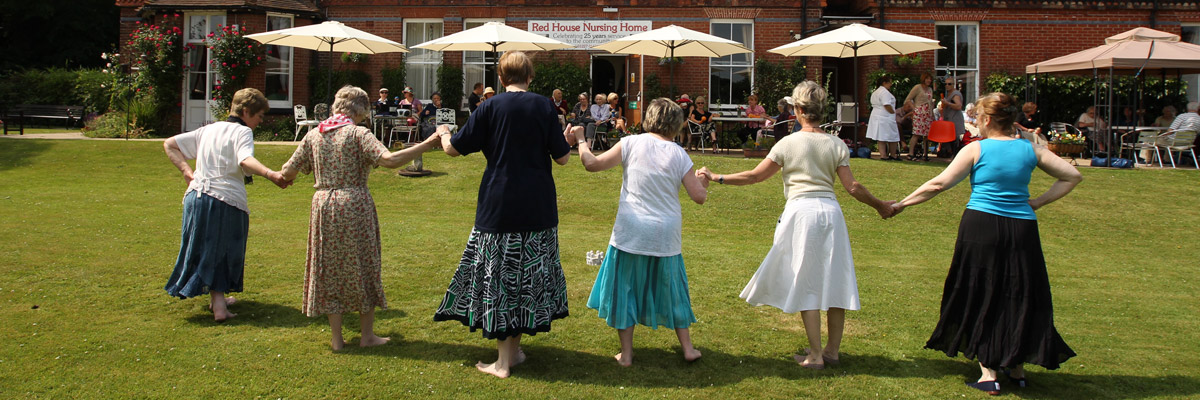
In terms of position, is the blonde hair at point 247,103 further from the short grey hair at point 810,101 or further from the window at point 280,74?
the window at point 280,74

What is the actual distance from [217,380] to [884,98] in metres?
12.9

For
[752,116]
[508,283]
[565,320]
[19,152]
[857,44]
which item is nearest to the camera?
[508,283]

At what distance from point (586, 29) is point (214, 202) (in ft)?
47.2

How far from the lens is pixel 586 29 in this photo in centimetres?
1894

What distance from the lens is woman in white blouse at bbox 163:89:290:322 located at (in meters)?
5.19

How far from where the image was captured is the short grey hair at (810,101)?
4461 millimetres

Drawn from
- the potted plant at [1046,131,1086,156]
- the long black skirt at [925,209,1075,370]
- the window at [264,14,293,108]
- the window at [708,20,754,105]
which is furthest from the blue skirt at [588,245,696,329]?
the window at [264,14,293,108]

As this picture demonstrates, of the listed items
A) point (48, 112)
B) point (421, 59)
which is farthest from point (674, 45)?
point (48, 112)

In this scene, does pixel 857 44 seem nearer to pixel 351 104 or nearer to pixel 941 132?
pixel 941 132

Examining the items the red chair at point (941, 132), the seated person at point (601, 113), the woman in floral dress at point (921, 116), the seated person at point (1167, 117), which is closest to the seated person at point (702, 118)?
the seated person at point (601, 113)

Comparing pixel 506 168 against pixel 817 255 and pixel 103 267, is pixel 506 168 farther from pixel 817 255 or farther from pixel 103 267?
pixel 103 267

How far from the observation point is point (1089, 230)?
9.67 m

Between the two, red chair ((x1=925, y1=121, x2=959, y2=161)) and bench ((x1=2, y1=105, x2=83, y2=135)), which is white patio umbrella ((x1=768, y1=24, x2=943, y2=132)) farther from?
bench ((x1=2, y1=105, x2=83, y2=135))

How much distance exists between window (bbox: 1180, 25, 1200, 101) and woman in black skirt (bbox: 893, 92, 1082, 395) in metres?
19.0
